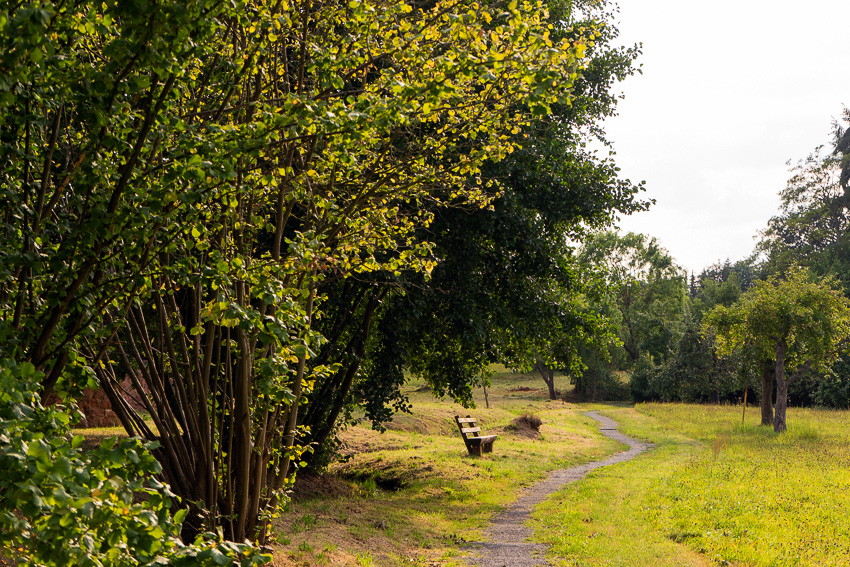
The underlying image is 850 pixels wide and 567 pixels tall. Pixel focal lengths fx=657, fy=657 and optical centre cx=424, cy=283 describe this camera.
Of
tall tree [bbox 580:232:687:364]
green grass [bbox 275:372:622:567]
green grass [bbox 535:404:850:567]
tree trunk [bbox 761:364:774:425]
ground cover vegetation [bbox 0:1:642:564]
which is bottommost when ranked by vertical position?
green grass [bbox 275:372:622:567]

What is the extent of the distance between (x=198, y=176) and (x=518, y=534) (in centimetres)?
848

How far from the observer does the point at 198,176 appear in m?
3.00

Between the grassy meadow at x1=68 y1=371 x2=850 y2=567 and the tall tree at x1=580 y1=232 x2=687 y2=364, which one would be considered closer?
the grassy meadow at x1=68 y1=371 x2=850 y2=567

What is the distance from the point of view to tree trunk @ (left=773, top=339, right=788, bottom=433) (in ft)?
77.4

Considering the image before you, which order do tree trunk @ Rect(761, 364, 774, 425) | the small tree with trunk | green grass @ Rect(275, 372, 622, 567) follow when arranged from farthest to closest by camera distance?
tree trunk @ Rect(761, 364, 774, 425), the small tree with trunk, green grass @ Rect(275, 372, 622, 567)

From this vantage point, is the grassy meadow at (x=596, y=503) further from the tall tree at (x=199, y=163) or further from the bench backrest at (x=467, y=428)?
the tall tree at (x=199, y=163)

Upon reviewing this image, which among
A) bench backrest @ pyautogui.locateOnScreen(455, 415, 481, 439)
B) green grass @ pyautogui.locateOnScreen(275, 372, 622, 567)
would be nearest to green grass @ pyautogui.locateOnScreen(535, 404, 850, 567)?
green grass @ pyautogui.locateOnScreen(275, 372, 622, 567)

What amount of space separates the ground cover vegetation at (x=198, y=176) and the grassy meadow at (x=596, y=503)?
2.89 metres

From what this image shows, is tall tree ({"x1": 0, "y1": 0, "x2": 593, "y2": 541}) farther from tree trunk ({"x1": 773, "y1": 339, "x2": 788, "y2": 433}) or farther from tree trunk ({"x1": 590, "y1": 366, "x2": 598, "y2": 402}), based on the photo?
tree trunk ({"x1": 590, "y1": 366, "x2": 598, "y2": 402})

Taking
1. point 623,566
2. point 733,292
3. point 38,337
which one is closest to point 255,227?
point 38,337

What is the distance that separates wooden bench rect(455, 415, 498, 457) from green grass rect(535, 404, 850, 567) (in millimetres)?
3328

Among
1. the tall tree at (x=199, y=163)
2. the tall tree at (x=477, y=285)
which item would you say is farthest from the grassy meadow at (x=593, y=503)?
the tall tree at (x=199, y=163)

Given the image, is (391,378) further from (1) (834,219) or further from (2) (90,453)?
(1) (834,219)

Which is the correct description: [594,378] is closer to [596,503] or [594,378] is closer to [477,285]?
[596,503]
